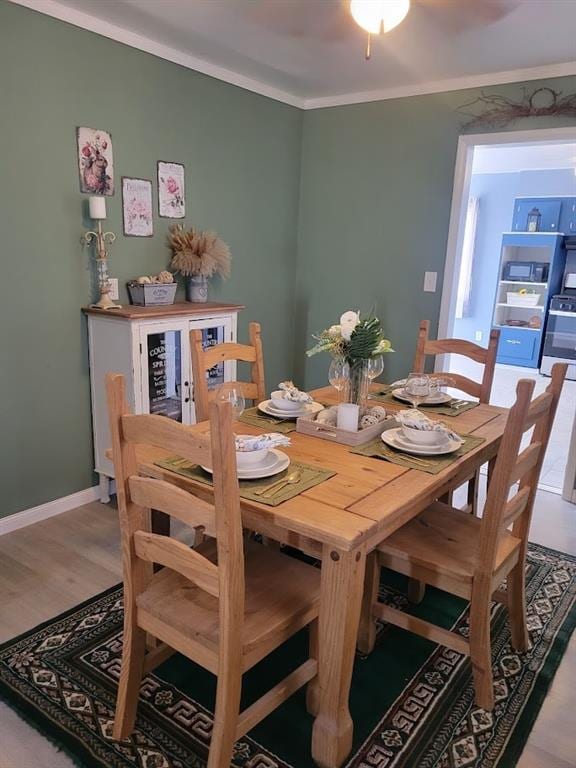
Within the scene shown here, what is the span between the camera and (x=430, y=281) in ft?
11.9

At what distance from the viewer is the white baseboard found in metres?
2.71

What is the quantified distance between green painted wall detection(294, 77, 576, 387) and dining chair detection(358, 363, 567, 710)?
1965 mm

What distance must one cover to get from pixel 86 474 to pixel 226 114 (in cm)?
229

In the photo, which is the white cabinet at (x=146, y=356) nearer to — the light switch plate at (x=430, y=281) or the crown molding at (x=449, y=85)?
the light switch plate at (x=430, y=281)

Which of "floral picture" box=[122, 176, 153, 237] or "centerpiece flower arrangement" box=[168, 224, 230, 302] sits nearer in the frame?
"floral picture" box=[122, 176, 153, 237]

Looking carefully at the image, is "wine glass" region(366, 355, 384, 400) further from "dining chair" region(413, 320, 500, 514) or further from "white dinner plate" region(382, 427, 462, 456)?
"dining chair" region(413, 320, 500, 514)

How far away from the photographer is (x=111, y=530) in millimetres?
2764

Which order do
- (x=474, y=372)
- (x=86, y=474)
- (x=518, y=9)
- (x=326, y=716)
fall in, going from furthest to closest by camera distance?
1. (x=474, y=372)
2. (x=86, y=474)
3. (x=518, y=9)
4. (x=326, y=716)

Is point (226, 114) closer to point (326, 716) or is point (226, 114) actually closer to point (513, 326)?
point (326, 716)

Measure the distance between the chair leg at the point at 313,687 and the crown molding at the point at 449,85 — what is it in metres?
3.06

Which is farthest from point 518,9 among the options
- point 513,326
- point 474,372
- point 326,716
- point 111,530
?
point 513,326

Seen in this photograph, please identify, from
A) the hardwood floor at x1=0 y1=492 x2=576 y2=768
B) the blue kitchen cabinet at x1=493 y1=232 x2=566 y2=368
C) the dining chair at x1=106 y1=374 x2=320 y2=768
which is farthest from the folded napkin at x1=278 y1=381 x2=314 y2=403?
the blue kitchen cabinet at x1=493 y1=232 x2=566 y2=368

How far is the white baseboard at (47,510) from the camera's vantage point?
271 cm

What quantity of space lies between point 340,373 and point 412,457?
38cm
